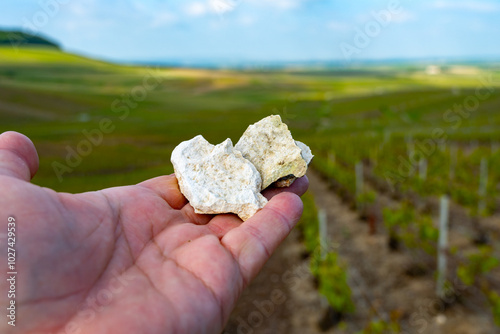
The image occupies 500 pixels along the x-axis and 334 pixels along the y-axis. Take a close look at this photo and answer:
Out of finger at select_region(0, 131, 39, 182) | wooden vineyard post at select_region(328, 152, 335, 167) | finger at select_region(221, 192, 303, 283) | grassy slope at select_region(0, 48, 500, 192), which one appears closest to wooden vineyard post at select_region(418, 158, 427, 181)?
wooden vineyard post at select_region(328, 152, 335, 167)

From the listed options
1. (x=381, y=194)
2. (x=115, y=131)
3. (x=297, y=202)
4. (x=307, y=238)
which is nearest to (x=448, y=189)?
(x=381, y=194)

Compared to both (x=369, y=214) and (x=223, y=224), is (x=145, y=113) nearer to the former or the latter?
(x=369, y=214)

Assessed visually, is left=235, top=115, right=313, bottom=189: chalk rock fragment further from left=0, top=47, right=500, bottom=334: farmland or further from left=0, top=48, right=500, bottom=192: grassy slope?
left=0, top=47, right=500, bottom=334: farmland

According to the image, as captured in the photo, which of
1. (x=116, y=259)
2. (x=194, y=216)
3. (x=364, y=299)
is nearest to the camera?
(x=116, y=259)

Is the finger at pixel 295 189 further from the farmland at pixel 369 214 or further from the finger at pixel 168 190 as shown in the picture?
the farmland at pixel 369 214

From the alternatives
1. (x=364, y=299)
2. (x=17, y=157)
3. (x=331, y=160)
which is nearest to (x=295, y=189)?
(x=17, y=157)

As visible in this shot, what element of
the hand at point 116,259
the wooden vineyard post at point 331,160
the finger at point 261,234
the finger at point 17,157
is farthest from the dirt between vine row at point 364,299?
the wooden vineyard post at point 331,160

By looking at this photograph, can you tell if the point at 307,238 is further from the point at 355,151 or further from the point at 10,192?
the point at 355,151
